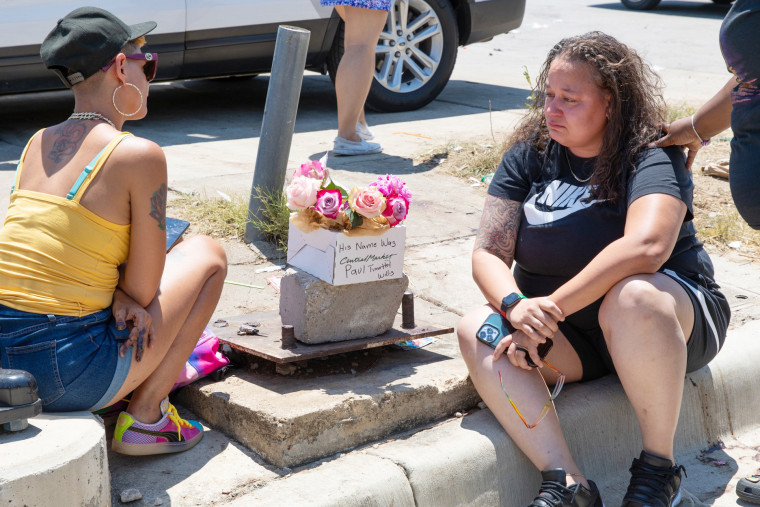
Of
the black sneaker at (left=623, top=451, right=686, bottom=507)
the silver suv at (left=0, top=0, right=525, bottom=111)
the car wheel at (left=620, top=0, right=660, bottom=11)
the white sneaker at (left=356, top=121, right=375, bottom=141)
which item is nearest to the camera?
the black sneaker at (left=623, top=451, right=686, bottom=507)

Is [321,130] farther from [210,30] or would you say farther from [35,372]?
[35,372]

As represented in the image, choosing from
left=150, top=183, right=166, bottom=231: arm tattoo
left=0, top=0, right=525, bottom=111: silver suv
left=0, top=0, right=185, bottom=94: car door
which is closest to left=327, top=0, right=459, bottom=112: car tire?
left=0, top=0, right=525, bottom=111: silver suv

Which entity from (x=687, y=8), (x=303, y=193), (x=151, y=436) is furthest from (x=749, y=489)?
(x=687, y=8)

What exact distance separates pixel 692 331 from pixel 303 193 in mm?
1290

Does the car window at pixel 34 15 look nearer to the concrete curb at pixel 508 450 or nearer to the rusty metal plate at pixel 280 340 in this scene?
the rusty metal plate at pixel 280 340

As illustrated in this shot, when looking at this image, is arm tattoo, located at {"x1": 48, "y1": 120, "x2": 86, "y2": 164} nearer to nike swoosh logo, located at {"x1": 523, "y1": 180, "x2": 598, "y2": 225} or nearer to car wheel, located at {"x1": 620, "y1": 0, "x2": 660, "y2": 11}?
nike swoosh logo, located at {"x1": 523, "y1": 180, "x2": 598, "y2": 225}

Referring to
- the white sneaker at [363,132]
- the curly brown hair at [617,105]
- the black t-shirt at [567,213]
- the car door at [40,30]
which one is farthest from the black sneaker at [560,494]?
the car door at [40,30]

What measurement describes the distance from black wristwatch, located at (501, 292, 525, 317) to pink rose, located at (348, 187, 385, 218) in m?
0.48

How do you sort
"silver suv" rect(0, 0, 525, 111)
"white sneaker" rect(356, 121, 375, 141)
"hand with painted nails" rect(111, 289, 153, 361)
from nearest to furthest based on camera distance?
1. "hand with painted nails" rect(111, 289, 153, 361)
2. "silver suv" rect(0, 0, 525, 111)
3. "white sneaker" rect(356, 121, 375, 141)

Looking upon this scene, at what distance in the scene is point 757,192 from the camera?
7.95ft

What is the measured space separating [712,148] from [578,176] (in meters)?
3.40

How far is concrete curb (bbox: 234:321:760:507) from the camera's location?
8.14 ft

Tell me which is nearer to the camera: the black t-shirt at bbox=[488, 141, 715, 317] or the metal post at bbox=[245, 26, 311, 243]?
the black t-shirt at bbox=[488, 141, 715, 317]

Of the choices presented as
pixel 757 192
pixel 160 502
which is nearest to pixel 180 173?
pixel 160 502
